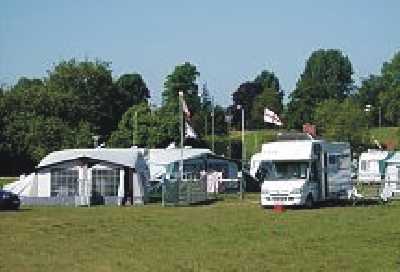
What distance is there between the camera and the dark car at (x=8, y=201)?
42531 mm

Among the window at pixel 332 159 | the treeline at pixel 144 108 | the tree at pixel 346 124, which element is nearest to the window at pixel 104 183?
the window at pixel 332 159

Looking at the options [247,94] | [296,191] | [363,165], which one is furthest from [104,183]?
[247,94]

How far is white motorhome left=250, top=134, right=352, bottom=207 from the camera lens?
122ft

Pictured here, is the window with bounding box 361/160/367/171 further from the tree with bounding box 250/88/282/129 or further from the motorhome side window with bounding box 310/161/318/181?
the tree with bounding box 250/88/282/129

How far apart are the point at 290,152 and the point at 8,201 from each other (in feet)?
47.3

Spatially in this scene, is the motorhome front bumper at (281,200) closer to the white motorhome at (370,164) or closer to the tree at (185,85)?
the white motorhome at (370,164)

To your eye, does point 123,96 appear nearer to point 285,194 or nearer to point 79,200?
point 79,200

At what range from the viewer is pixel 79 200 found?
47062 millimetres

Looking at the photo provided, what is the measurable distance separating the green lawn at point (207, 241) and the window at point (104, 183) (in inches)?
440

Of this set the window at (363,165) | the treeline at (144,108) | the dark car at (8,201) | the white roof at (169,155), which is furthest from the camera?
the treeline at (144,108)

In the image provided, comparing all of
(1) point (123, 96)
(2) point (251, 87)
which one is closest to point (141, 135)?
(1) point (123, 96)

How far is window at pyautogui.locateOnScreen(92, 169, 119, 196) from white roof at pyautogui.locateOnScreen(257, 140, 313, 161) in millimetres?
11650

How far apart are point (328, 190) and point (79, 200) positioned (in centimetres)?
1456

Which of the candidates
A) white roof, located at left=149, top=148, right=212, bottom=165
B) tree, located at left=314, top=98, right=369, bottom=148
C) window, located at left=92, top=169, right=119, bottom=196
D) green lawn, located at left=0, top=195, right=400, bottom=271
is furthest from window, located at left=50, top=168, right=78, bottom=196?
tree, located at left=314, top=98, right=369, bottom=148
